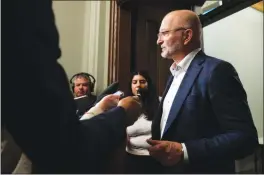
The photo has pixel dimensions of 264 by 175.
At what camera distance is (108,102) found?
1.88 ft

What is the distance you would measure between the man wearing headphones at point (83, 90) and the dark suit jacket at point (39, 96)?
96 mm

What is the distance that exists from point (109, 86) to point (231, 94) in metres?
0.25

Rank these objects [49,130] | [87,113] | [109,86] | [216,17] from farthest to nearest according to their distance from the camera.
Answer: [216,17], [109,86], [87,113], [49,130]

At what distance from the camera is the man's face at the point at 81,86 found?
58cm

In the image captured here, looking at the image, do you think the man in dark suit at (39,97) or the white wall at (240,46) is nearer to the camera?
the man in dark suit at (39,97)

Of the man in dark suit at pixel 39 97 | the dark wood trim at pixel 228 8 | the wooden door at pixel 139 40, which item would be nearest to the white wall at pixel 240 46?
the dark wood trim at pixel 228 8

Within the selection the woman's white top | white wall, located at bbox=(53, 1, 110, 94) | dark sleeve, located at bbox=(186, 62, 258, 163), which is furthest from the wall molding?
dark sleeve, located at bbox=(186, 62, 258, 163)

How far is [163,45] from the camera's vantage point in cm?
64

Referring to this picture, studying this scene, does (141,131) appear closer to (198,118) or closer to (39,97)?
(198,118)

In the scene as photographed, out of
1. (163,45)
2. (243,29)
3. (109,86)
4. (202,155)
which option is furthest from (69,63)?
(243,29)

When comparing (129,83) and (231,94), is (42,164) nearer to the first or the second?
(129,83)

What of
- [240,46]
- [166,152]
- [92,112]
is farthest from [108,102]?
[240,46]

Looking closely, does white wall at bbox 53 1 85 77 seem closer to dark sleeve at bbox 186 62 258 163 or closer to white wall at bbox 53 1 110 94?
white wall at bbox 53 1 110 94

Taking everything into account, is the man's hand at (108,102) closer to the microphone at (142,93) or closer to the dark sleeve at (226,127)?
the microphone at (142,93)
